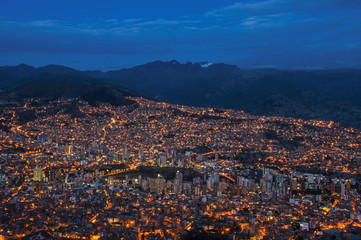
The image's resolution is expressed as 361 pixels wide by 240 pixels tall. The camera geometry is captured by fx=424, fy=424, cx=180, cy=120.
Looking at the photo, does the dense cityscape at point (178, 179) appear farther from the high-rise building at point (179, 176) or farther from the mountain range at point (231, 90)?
the mountain range at point (231, 90)

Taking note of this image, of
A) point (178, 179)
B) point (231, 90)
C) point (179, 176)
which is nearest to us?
point (178, 179)

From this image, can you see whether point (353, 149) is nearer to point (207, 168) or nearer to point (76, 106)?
point (207, 168)

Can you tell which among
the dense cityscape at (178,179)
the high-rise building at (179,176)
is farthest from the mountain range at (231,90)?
the high-rise building at (179,176)

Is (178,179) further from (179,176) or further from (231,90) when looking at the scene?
(231,90)

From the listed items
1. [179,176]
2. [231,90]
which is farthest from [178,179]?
[231,90]

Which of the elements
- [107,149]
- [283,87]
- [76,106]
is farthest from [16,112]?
[283,87]
